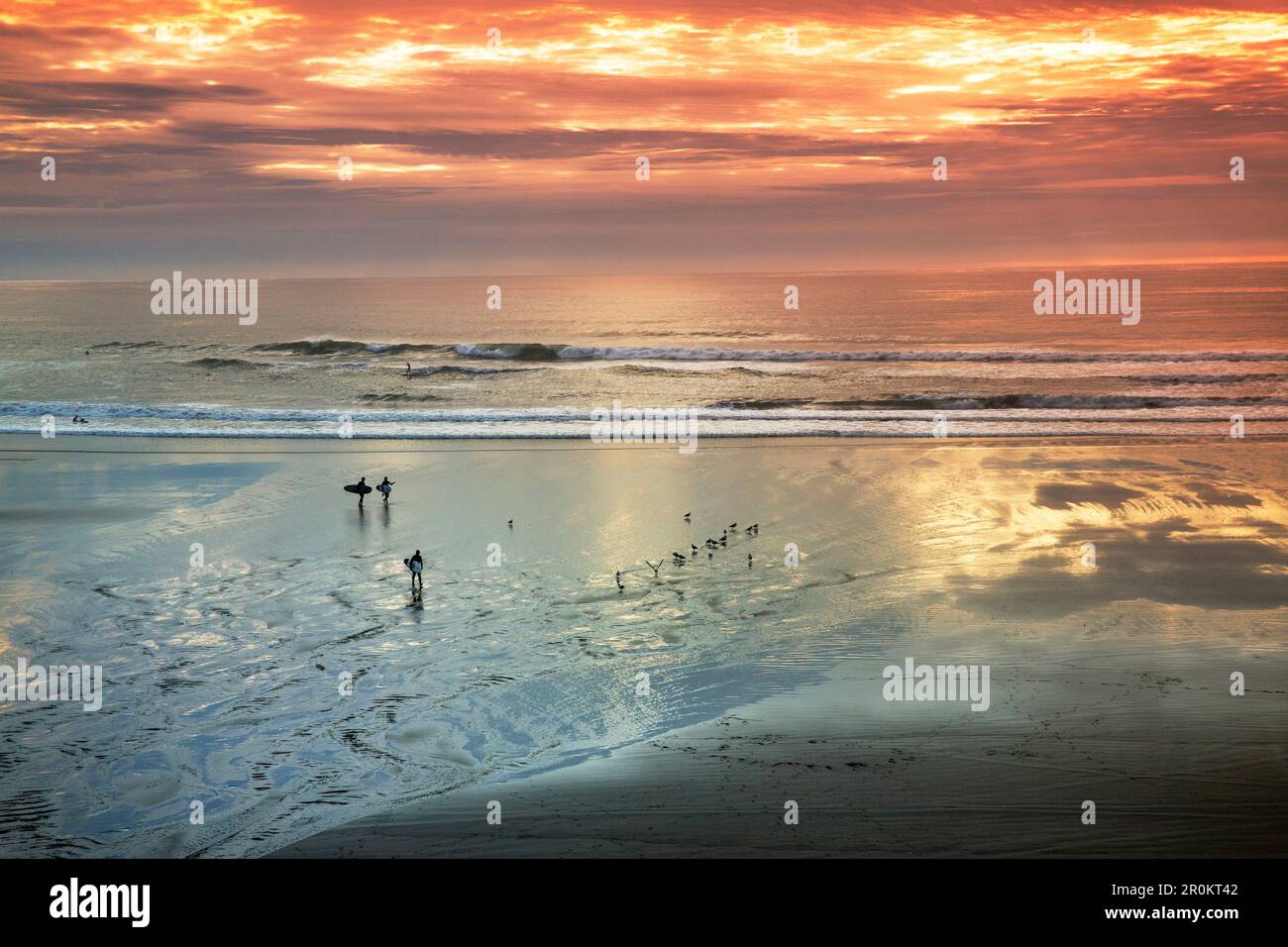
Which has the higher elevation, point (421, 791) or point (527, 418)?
point (527, 418)

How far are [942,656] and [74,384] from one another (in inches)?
1731

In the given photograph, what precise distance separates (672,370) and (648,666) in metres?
40.9

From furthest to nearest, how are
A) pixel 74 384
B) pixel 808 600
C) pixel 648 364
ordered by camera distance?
1. pixel 648 364
2. pixel 74 384
3. pixel 808 600

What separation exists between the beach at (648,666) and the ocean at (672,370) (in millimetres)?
11618

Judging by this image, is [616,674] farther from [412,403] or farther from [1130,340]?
[1130,340]

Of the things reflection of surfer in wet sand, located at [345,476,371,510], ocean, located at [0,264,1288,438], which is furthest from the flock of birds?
ocean, located at [0,264,1288,438]

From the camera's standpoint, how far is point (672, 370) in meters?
51.2

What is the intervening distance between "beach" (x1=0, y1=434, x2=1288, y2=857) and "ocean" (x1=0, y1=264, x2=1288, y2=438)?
38.1ft

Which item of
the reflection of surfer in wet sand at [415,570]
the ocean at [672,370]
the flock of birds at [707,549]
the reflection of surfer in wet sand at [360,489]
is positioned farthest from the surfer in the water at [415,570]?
the ocean at [672,370]

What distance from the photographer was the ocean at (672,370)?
32.8 m

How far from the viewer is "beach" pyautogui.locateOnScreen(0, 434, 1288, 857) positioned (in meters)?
7.48

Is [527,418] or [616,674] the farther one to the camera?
[527,418]

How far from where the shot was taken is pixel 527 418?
Result: 34.6 m
